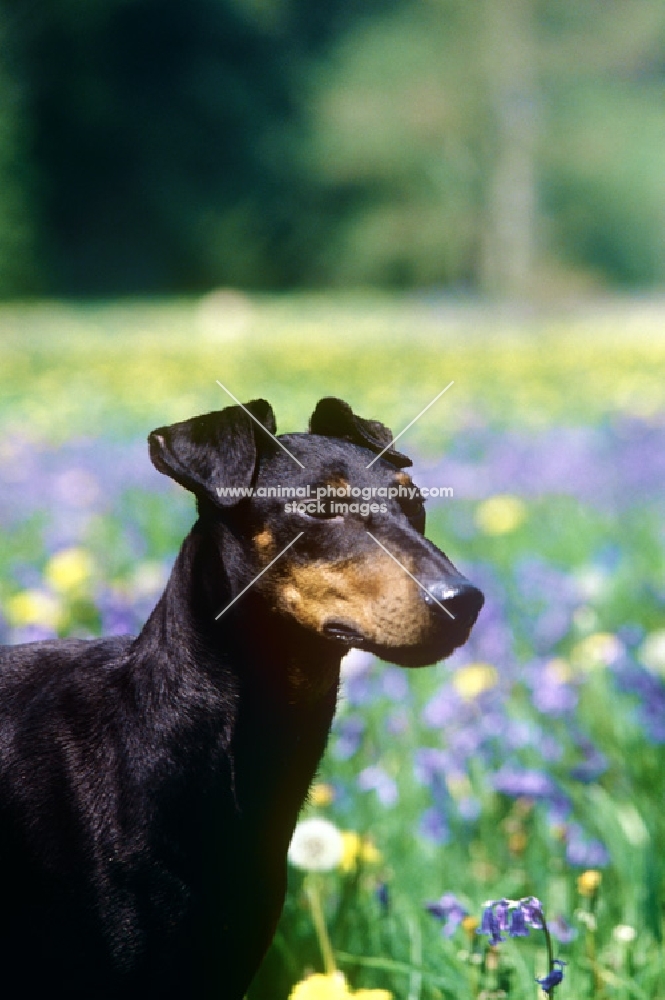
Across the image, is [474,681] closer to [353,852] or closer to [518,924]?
→ [353,852]

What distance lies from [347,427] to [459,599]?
418 millimetres

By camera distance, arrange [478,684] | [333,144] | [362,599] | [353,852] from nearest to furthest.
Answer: [362,599] → [353,852] → [478,684] → [333,144]

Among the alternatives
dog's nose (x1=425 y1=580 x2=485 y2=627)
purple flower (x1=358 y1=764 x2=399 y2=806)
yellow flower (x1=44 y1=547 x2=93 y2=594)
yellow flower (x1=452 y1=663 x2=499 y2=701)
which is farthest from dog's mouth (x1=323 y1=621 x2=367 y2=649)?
yellow flower (x1=44 y1=547 x2=93 y2=594)

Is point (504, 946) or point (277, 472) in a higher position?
point (277, 472)

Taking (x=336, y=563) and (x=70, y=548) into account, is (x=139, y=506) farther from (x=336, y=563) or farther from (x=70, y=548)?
(x=336, y=563)

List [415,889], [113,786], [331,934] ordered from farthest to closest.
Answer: [415,889] → [331,934] → [113,786]

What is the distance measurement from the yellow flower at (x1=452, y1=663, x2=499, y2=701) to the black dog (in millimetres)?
1363

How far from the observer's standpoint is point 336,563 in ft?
5.15

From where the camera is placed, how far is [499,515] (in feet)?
14.6

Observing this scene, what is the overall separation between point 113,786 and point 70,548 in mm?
2831

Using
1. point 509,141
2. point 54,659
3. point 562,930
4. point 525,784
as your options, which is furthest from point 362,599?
point 509,141

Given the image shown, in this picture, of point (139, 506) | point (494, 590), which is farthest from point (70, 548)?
point (494, 590)

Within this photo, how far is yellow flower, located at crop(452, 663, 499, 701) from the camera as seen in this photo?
3059 mm

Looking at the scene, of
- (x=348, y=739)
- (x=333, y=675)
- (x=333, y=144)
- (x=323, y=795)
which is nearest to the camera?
(x=333, y=675)
